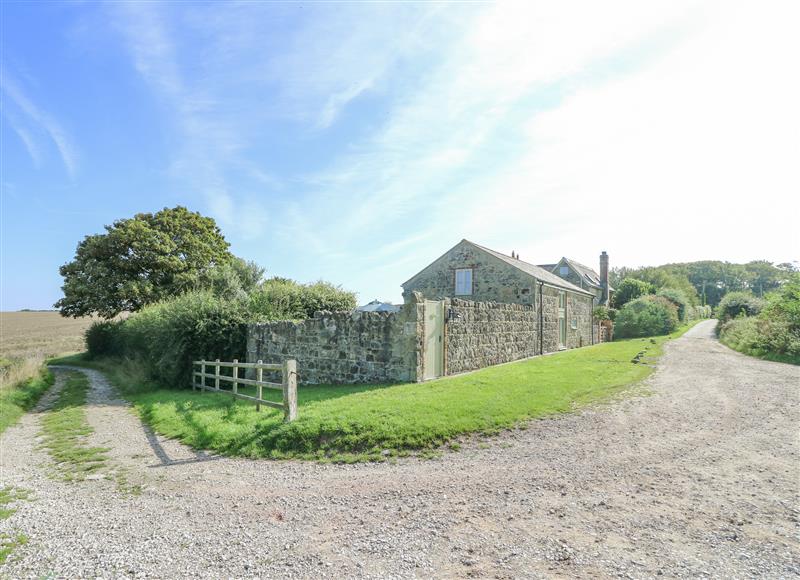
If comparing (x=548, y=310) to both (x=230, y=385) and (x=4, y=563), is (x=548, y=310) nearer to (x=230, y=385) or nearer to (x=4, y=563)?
(x=230, y=385)

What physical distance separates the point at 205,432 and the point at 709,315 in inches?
3049

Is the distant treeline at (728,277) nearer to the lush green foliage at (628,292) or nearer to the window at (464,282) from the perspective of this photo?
the lush green foliage at (628,292)

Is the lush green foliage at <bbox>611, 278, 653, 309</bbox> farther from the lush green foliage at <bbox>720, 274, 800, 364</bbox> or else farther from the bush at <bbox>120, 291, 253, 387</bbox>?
the bush at <bbox>120, 291, 253, 387</bbox>

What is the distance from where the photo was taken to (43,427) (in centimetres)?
1102

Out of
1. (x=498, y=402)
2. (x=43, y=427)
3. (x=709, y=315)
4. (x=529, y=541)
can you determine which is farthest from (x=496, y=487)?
(x=709, y=315)

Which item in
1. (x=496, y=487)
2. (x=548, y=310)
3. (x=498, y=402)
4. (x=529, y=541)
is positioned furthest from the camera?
(x=548, y=310)

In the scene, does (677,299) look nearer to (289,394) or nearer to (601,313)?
(601,313)

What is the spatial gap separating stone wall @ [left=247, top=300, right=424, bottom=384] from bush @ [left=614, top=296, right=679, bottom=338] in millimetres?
27194

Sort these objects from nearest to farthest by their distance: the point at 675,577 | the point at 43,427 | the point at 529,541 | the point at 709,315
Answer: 1. the point at 675,577
2. the point at 529,541
3. the point at 43,427
4. the point at 709,315

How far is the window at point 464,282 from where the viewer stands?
2233 centimetres

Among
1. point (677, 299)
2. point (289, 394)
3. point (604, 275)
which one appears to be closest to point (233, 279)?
point (289, 394)

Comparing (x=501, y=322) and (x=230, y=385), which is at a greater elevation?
(x=501, y=322)

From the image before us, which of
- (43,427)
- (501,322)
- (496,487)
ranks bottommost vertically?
(43,427)

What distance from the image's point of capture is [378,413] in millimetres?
8430
